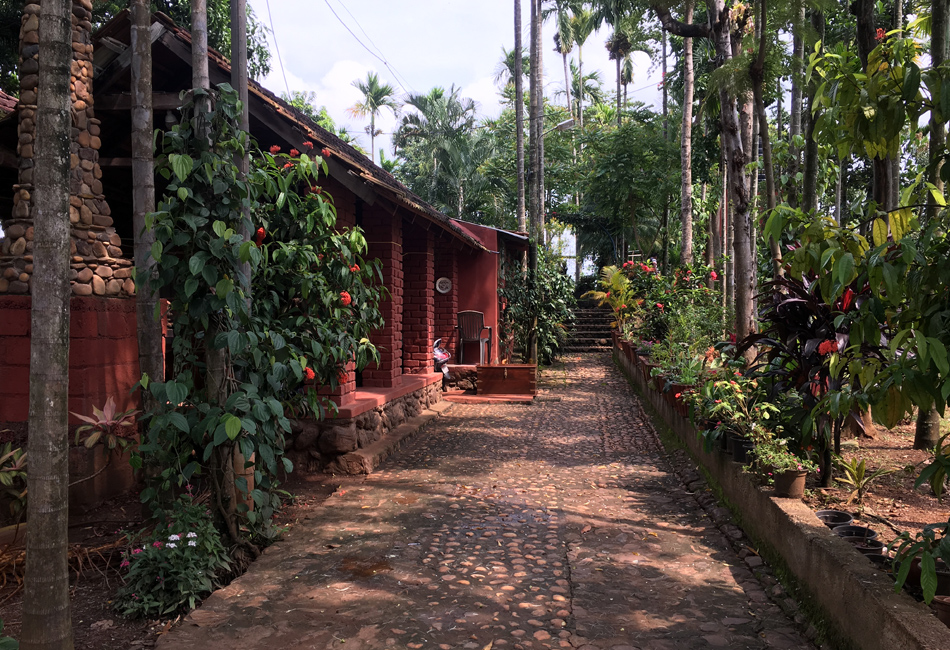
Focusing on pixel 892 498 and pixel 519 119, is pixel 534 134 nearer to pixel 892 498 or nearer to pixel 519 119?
pixel 519 119

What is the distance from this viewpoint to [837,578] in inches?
109

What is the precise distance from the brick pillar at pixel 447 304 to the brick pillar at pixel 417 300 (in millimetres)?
1724

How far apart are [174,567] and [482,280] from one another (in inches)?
373

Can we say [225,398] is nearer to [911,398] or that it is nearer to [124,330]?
[124,330]

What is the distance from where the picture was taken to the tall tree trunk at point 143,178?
13.3 feet

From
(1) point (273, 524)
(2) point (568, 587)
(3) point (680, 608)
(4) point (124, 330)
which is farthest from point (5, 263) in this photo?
(3) point (680, 608)

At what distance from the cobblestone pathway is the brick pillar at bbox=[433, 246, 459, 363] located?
198 inches

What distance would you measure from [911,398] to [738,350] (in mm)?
Result: 2491

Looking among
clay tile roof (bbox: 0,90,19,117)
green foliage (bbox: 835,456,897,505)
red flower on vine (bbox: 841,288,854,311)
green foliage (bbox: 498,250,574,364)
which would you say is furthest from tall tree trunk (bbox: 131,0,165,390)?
green foliage (bbox: 498,250,574,364)

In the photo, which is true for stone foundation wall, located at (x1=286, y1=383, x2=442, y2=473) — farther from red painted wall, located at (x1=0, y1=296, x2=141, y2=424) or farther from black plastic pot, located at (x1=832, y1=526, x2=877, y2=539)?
black plastic pot, located at (x1=832, y1=526, x2=877, y2=539)

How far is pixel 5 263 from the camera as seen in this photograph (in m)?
4.81

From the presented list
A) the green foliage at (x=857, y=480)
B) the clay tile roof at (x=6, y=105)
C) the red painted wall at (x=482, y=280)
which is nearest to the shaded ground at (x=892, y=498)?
the green foliage at (x=857, y=480)

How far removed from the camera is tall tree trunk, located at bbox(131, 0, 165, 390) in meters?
4.04

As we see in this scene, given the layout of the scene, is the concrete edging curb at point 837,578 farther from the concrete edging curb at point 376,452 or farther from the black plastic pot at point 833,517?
the concrete edging curb at point 376,452
